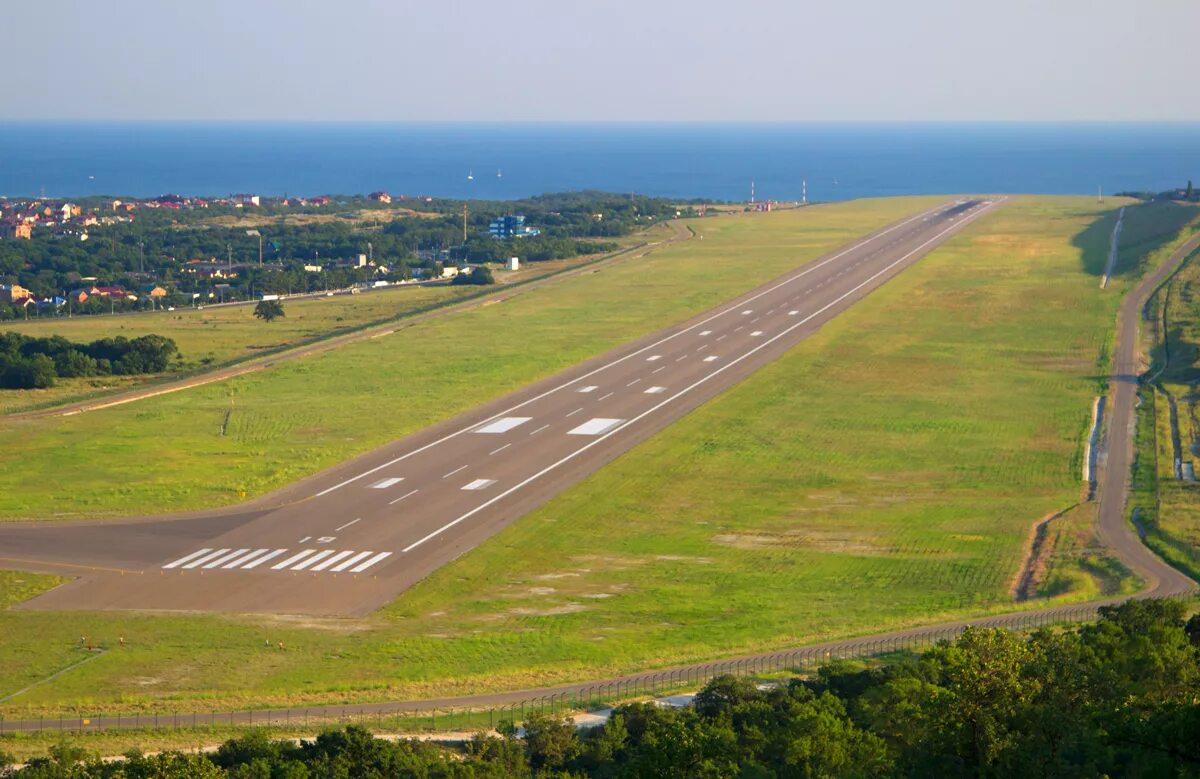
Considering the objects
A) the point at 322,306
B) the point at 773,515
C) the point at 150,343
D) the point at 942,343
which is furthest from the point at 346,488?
the point at 322,306

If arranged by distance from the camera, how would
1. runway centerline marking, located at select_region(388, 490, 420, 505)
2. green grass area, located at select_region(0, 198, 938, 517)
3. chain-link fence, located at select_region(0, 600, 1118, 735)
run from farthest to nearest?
1. green grass area, located at select_region(0, 198, 938, 517)
2. runway centerline marking, located at select_region(388, 490, 420, 505)
3. chain-link fence, located at select_region(0, 600, 1118, 735)

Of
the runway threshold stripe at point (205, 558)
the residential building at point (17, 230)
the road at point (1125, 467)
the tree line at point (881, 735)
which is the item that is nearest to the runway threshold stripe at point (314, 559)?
the runway threshold stripe at point (205, 558)

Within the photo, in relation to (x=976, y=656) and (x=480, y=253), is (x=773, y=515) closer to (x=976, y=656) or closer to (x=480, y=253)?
(x=976, y=656)

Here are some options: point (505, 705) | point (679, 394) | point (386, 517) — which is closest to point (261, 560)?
point (386, 517)

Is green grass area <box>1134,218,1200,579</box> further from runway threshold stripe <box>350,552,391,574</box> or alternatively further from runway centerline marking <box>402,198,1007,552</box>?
runway threshold stripe <box>350,552,391,574</box>

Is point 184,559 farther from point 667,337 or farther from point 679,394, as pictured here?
point 667,337

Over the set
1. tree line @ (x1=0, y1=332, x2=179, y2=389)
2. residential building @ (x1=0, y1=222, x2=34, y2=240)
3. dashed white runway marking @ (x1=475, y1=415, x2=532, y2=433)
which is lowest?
dashed white runway marking @ (x1=475, y1=415, x2=532, y2=433)

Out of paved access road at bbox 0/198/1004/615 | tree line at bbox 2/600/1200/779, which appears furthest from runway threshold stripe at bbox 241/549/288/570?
tree line at bbox 2/600/1200/779
